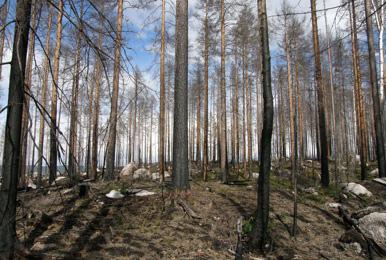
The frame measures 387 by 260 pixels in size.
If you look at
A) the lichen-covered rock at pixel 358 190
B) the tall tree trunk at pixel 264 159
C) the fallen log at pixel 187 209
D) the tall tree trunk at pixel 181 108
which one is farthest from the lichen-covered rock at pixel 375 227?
the lichen-covered rock at pixel 358 190

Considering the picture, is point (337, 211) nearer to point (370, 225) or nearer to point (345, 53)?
point (370, 225)

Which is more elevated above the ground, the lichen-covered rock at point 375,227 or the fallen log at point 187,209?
the fallen log at point 187,209

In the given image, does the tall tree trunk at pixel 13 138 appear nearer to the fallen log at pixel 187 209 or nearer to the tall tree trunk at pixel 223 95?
the fallen log at pixel 187 209

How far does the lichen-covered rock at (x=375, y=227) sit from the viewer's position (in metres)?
5.57

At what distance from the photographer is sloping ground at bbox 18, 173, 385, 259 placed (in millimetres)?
4285

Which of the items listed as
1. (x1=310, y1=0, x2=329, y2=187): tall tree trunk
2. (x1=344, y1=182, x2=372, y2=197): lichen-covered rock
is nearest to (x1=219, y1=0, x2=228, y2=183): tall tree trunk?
(x1=310, y1=0, x2=329, y2=187): tall tree trunk

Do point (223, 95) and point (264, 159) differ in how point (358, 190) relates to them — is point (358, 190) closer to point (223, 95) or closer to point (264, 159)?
point (223, 95)

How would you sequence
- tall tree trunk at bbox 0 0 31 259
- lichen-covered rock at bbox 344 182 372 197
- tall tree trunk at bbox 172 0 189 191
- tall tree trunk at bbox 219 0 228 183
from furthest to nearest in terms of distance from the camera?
tall tree trunk at bbox 219 0 228 183 → lichen-covered rock at bbox 344 182 372 197 → tall tree trunk at bbox 172 0 189 191 → tall tree trunk at bbox 0 0 31 259

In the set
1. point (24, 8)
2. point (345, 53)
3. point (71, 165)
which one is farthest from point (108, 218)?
point (345, 53)

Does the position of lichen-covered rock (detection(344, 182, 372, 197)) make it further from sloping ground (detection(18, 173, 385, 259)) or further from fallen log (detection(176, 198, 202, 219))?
fallen log (detection(176, 198, 202, 219))

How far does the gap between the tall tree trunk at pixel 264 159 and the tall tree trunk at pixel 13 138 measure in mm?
3651

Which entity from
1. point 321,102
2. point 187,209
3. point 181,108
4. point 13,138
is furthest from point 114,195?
point 321,102

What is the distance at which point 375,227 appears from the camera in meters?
5.82

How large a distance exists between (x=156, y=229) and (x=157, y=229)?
0.06ft
